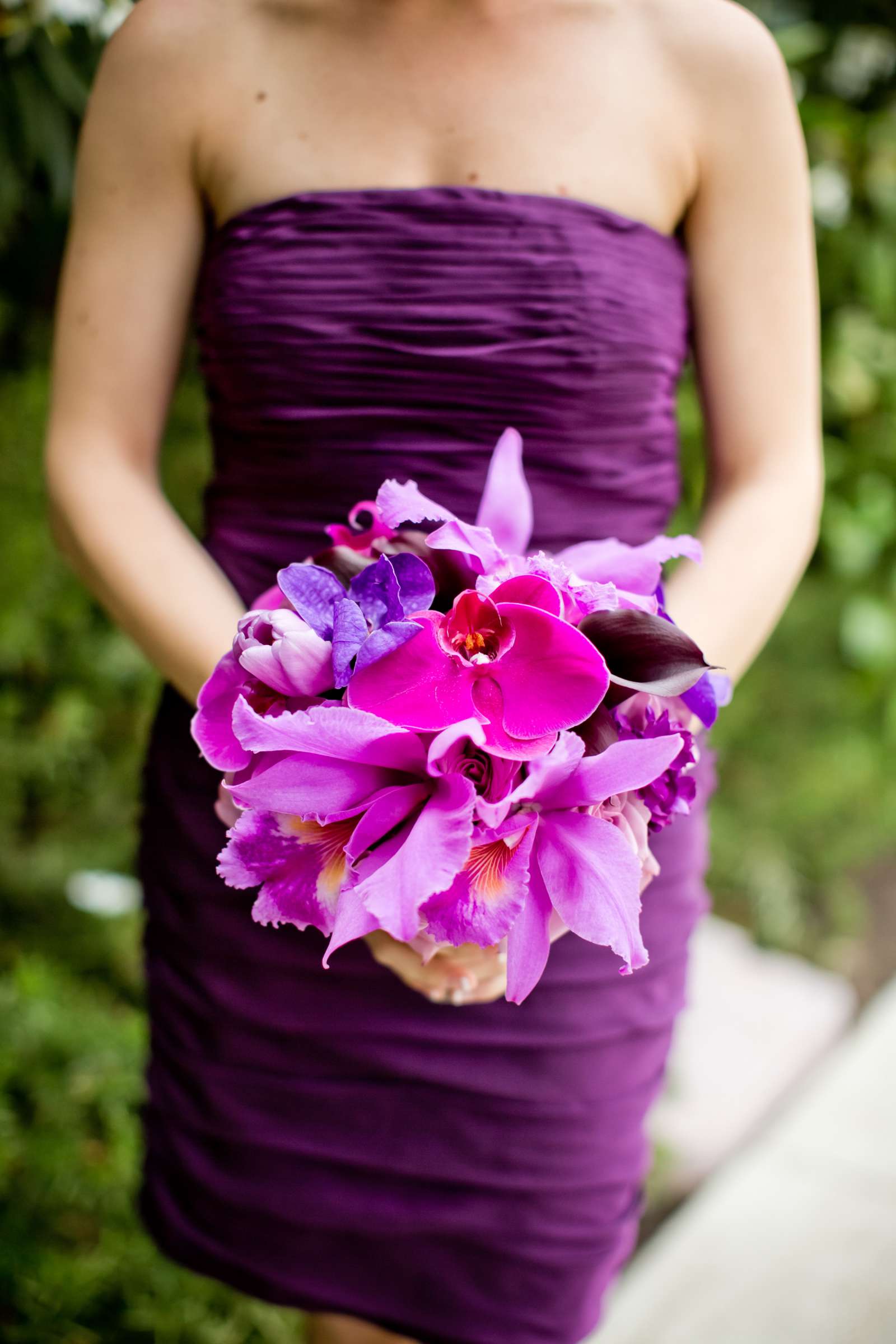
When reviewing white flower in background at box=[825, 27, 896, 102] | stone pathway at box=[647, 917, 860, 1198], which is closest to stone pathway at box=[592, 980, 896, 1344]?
stone pathway at box=[647, 917, 860, 1198]

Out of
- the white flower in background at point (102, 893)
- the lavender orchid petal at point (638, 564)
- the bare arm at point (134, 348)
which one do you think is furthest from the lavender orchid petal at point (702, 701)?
the white flower in background at point (102, 893)

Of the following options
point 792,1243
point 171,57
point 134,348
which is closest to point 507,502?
point 134,348

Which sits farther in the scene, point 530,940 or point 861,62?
Answer: point 861,62

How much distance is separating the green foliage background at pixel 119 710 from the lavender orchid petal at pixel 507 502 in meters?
1.05

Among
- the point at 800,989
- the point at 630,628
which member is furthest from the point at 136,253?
the point at 800,989

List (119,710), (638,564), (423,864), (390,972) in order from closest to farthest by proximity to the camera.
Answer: (423,864) → (638,564) → (390,972) → (119,710)

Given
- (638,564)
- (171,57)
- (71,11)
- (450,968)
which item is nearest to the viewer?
(638,564)

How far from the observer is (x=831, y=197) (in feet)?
8.77

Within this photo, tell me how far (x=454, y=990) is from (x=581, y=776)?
0.47 metres

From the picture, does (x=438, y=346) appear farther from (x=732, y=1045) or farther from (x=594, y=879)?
(x=732, y=1045)

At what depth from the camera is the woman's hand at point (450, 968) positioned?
105cm

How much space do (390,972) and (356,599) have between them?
2.01ft

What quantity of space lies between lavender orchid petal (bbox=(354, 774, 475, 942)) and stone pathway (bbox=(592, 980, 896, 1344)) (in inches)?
66.4

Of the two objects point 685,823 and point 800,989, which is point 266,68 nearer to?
point 685,823
